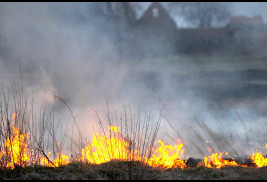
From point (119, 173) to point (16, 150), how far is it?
3.18m

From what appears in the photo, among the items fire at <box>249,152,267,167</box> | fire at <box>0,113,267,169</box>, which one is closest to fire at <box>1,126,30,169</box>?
fire at <box>0,113,267,169</box>

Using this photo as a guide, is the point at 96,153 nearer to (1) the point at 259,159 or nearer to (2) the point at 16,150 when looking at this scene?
(2) the point at 16,150

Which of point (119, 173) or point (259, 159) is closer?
point (119, 173)

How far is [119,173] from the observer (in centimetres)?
678

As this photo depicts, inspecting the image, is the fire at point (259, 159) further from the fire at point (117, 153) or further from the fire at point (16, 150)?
the fire at point (16, 150)

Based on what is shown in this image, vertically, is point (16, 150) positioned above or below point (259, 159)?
above

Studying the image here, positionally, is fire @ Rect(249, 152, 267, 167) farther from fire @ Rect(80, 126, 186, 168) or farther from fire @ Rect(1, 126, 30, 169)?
fire @ Rect(1, 126, 30, 169)

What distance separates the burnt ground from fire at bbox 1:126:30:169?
0.21 meters

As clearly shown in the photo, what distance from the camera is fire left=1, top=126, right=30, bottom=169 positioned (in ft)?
23.2

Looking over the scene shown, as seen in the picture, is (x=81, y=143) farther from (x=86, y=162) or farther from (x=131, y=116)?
(x=131, y=116)

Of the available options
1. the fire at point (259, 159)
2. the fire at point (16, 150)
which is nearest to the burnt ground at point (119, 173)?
the fire at point (16, 150)

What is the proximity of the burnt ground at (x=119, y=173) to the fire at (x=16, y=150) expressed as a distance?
0.21 m

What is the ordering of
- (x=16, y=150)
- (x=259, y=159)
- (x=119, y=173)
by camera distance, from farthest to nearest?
(x=259, y=159)
(x=16, y=150)
(x=119, y=173)

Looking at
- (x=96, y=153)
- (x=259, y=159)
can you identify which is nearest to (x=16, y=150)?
(x=96, y=153)
